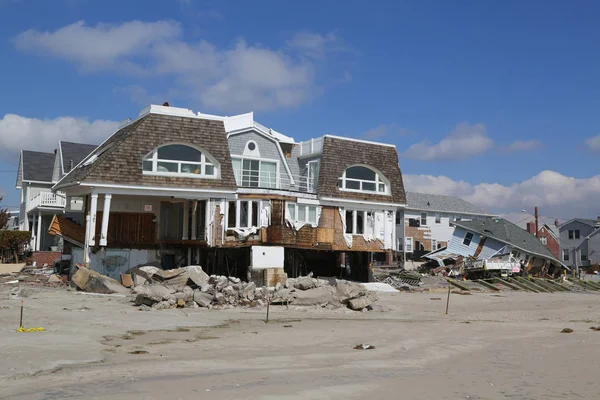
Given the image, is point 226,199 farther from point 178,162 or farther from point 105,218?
point 105,218

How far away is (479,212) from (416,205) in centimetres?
950

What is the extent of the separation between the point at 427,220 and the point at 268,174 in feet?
127

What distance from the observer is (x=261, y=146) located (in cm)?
3688

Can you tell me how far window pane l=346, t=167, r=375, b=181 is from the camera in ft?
124

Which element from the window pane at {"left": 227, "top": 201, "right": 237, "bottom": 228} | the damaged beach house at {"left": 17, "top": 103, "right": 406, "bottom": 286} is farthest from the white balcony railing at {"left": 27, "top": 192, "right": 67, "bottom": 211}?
the window pane at {"left": 227, "top": 201, "right": 237, "bottom": 228}

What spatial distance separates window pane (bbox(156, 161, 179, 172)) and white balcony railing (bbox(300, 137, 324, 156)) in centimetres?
882

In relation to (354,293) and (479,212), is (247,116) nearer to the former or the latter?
(354,293)

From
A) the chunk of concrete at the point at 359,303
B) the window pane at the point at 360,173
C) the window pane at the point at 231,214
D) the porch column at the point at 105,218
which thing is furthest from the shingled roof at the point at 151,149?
the chunk of concrete at the point at 359,303

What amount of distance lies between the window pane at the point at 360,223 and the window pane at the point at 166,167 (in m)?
11.4

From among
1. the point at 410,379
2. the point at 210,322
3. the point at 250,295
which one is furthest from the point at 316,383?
the point at 250,295

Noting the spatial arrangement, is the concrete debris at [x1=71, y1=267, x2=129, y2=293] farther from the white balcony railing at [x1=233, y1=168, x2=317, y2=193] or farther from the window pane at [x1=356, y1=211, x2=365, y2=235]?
the window pane at [x1=356, y1=211, x2=365, y2=235]

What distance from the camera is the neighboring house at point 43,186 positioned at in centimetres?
4412

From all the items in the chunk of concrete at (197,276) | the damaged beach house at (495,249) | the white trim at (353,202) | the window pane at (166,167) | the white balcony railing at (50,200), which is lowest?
the chunk of concrete at (197,276)

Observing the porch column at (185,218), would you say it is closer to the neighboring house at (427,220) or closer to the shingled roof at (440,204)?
the neighboring house at (427,220)
